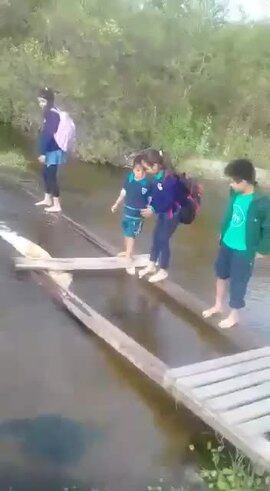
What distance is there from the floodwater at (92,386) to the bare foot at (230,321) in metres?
0.14

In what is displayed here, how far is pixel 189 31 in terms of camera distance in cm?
1591

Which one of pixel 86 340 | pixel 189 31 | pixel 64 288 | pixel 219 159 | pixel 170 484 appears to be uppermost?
pixel 189 31

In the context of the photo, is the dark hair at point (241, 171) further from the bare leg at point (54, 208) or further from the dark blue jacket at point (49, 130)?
the bare leg at point (54, 208)

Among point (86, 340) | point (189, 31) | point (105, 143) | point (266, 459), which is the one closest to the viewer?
point (266, 459)

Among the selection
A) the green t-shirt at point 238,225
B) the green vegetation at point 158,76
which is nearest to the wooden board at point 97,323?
the green t-shirt at point 238,225

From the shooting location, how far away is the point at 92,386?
14.3 feet

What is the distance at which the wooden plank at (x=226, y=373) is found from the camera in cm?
425

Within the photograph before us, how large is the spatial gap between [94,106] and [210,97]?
113 inches

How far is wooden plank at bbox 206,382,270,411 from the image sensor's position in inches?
156

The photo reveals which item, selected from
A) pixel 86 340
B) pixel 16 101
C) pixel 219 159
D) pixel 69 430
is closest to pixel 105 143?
pixel 219 159

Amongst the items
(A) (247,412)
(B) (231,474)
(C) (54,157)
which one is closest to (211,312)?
(A) (247,412)

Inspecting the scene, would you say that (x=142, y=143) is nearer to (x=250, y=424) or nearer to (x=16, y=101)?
(x=16, y=101)

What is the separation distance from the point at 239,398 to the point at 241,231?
1.47m

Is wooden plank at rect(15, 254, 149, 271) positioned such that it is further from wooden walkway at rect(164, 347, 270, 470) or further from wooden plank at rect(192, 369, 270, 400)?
wooden plank at rect(192, 369, 270, 400)
